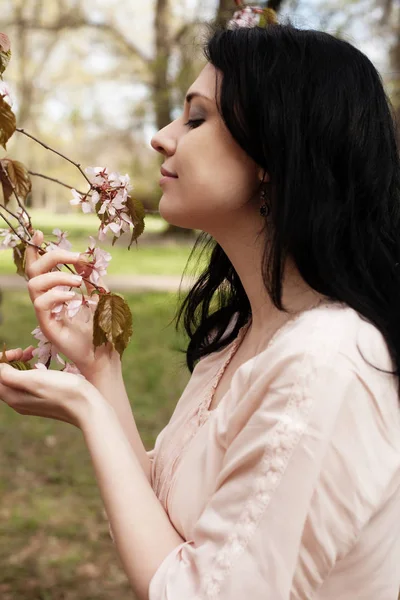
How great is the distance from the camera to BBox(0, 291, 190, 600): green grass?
3463 millimetres

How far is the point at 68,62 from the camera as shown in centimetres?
2212

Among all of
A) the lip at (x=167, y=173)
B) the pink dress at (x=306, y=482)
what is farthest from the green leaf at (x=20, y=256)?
the pink dress at (x=306, y=482)

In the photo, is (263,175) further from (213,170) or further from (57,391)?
(57,391)

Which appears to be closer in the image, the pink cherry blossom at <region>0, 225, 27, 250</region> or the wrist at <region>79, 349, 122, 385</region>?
the pink cherry blossom at <region>0, 225, 27, 250</region>

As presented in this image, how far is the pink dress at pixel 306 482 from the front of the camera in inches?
47.2

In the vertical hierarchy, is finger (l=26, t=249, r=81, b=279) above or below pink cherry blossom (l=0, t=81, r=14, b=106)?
below

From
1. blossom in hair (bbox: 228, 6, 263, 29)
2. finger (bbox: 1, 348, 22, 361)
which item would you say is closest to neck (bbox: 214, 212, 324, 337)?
finger (bbox: 1, 348, 22, 361)

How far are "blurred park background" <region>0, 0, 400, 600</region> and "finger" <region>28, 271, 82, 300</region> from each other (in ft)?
1.05

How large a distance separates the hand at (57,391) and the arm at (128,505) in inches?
0.6

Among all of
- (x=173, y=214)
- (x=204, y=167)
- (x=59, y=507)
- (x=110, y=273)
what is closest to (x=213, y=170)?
(x=204, y=167)

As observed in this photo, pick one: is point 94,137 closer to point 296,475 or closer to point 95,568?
point 95,568

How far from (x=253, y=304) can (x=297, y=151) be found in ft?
1.29

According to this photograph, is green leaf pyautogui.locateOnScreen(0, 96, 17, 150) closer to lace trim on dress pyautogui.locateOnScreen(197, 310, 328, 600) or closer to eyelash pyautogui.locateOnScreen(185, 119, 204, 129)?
eyelash pyautogui.locateOnScreen(185, 119, 204, 129)

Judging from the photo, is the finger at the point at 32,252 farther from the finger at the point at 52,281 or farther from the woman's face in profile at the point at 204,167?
the woman's face in profile at the point at 204,167
